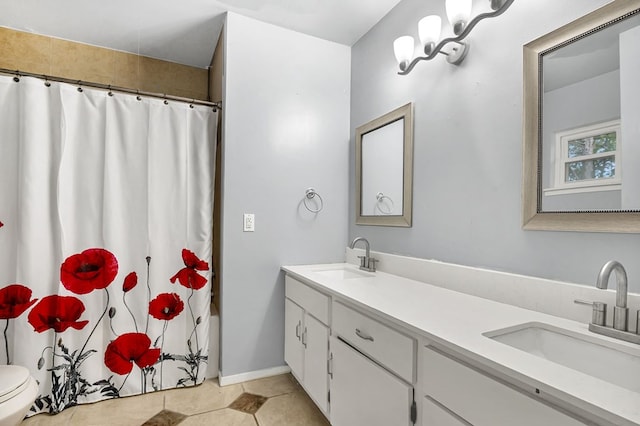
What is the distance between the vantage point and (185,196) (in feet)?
7.04

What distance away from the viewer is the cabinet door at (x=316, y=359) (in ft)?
5.45

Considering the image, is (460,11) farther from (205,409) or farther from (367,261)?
(205,409)

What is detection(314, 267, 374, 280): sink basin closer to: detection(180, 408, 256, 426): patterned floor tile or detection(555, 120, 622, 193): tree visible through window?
detection(180, 408, 256, 426): patterned floor tile

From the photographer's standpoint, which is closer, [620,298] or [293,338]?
[620,298]

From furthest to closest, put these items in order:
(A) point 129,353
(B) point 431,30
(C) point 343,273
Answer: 1. (C) point 343,273
2. (A) point 129,353
3. (B) point 431,30

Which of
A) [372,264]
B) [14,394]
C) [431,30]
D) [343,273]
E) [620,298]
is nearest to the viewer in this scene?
[620,298]

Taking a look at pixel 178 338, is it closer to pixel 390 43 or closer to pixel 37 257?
pixel 37 257

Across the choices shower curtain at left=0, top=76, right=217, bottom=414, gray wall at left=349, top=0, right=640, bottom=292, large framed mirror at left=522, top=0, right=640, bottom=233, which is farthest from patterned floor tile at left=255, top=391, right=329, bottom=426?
large framed mirror at left=522, top=0, right=640, bottom=233

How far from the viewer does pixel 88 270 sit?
1926 millimetres

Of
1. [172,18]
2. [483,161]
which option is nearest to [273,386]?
[483,161]

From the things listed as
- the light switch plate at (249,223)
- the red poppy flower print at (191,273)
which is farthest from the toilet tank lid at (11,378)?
the light switch plate at (249,223)

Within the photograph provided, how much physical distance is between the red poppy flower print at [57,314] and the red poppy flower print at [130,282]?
0.76 feet

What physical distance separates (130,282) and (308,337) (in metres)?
1.15

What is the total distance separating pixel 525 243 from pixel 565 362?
0.45 meters
